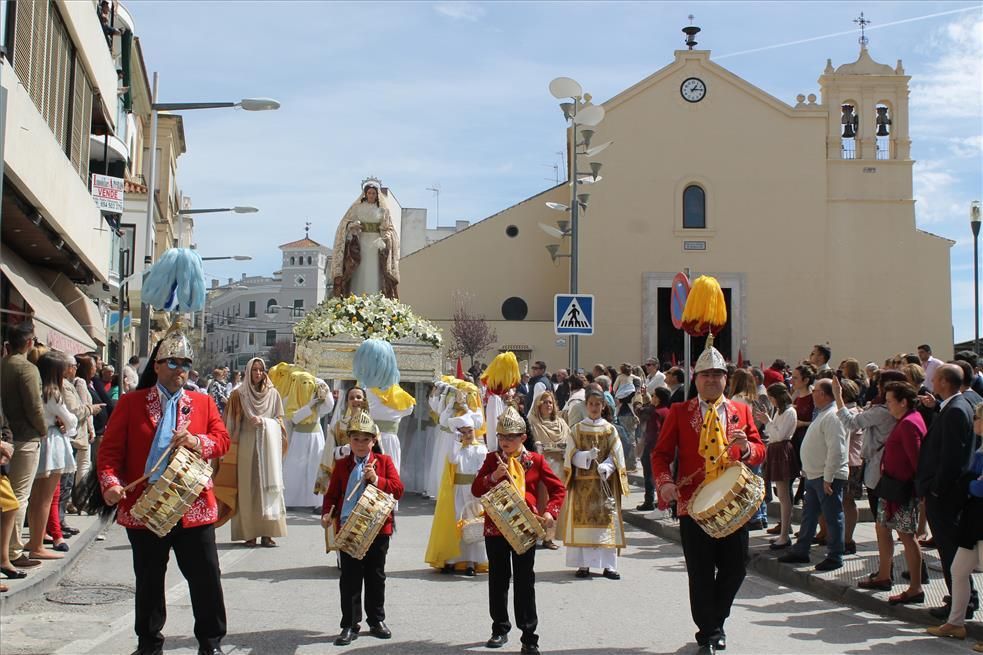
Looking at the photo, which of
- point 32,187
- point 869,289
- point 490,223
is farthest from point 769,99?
point 32,187

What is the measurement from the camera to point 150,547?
21.4 ft

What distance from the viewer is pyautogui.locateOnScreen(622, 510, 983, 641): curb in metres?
8.37

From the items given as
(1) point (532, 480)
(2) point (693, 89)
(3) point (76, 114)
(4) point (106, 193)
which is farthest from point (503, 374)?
(2) point (693, 89)

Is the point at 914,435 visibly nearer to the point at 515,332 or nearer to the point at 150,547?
the point at 150,547

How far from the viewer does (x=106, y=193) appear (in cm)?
2105

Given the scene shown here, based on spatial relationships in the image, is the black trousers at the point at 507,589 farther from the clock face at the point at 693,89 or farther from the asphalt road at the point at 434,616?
the clock face at the point at 693,89

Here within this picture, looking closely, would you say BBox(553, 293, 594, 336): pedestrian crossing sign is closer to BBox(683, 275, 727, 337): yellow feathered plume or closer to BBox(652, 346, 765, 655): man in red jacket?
BBox(683, 275, 727, 337): yellow feathered plume

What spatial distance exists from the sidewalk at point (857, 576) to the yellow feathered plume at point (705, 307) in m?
2.68

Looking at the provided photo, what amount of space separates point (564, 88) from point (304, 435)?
24.7 ft

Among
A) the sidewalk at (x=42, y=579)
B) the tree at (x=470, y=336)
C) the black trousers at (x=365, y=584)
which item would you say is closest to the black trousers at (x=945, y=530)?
the black trousers at (x=365, y=584)

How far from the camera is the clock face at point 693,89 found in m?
41.2

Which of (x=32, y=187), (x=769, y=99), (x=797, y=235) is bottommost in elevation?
(x=32, y=187)

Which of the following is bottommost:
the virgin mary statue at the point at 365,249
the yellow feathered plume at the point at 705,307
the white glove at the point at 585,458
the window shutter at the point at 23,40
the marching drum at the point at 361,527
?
the marching drum at the point at 361,527

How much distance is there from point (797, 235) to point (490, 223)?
37.9 ft
